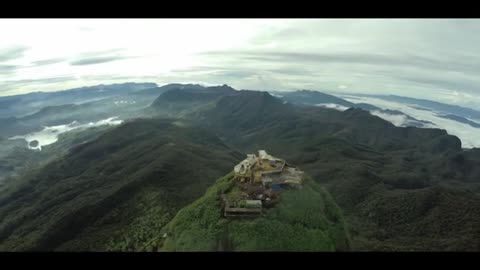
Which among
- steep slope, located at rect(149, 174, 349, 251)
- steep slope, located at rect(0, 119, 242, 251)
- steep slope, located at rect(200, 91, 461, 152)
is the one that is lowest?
steep slope, located at rect(200, 91, 461, 152)

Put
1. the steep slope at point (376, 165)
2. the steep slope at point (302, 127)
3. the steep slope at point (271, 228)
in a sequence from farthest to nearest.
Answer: the steep slope at point (302, 127) → the steep slope at point (376, 165) → the steep slope at point (271, 228)

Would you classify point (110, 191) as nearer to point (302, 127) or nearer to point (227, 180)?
point (227, 180)

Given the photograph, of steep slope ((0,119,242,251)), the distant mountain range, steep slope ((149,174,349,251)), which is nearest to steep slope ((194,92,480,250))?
the distant mountain range

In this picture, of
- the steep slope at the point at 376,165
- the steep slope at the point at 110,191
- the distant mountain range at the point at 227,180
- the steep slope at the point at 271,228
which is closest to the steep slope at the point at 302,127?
the steep slope at the point at 376,165

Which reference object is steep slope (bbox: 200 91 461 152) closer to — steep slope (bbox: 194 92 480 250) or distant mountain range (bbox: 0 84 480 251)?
steep slope (bbox: 194 92 480 250)

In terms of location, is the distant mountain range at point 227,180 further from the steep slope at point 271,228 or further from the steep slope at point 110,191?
the steep slope at point 110,191
